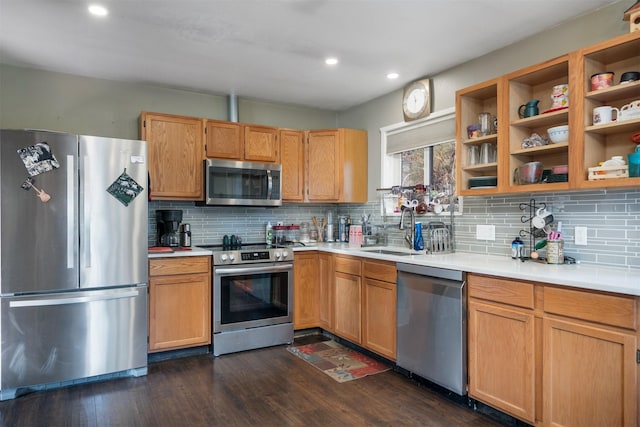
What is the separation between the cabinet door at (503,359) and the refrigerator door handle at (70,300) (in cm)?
247

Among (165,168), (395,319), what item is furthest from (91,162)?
(395,319)

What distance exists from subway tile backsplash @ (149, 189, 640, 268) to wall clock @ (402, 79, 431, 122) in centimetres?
95

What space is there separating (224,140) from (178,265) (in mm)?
1324

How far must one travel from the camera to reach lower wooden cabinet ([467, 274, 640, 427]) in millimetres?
1780

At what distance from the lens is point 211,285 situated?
3508 millimetres

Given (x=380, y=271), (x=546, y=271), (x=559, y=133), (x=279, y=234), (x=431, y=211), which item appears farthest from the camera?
(x=279, y=234)

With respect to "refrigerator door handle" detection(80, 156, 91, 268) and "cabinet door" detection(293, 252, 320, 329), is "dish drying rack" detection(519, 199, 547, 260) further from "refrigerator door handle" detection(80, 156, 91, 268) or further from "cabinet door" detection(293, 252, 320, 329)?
"refrigerator door handle" detection(80, 156, 91, 268)

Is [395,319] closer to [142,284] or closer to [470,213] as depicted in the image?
[470,213]

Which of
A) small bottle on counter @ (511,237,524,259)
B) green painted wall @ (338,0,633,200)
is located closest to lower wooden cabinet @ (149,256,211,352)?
green painted wall @ (338,0,633,200)

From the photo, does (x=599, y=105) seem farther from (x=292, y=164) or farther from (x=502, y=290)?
(x=292, y=164)

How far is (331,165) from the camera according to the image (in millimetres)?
4367

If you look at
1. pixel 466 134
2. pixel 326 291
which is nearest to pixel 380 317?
pixel 326 291

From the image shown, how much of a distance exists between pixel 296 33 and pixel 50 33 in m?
1.72

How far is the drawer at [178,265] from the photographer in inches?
129
